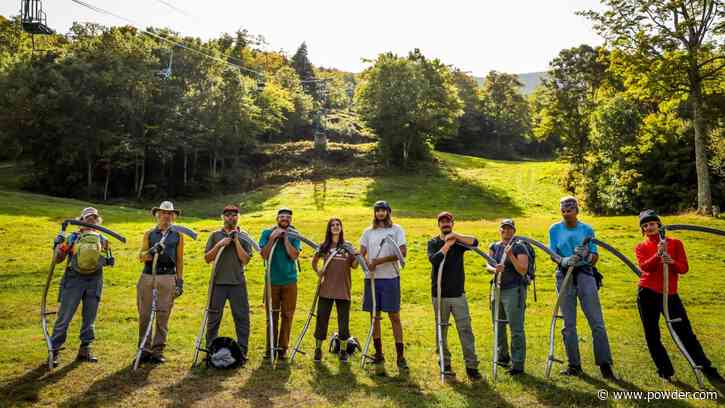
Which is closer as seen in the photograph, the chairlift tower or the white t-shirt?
the white t-shirt

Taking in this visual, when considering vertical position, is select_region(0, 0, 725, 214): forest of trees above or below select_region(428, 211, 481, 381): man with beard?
above

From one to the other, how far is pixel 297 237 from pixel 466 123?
298 ft

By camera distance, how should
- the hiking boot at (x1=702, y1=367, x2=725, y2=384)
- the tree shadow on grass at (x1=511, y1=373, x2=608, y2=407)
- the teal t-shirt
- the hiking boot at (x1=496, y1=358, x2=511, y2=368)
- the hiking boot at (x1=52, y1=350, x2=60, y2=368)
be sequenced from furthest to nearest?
the teal t-shirt, the hiking boot at (x1=496, y1=358, x2=511, y2=368), the hiking boot at (x1=52, y1=350, x2=60, y2=368), the hiking boot at (x1=702, y1=367, x2=725, y2=384), the tree shadow on grass at (x1=511, y1=373, x2=608, y2=407)

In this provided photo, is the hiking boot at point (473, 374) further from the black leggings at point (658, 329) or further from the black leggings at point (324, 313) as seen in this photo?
the black leggings at point (658, 329)

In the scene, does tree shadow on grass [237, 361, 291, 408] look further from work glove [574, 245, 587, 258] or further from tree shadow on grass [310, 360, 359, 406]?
work glove [574, 245, 587, 258]

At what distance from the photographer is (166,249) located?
923 cm

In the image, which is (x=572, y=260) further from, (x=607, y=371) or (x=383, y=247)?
(x=383, y=247)

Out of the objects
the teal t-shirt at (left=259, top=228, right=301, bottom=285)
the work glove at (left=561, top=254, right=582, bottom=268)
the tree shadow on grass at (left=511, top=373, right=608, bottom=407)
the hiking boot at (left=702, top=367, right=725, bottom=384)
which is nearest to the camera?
the tree shadow on grass at (left=511, top=373, right=608, bottom=407)

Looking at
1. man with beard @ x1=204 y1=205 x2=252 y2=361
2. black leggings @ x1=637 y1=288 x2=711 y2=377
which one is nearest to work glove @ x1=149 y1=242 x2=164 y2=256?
man with beard @ x1=204 y1=205 x2=252 y2=361

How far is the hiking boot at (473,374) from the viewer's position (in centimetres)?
855

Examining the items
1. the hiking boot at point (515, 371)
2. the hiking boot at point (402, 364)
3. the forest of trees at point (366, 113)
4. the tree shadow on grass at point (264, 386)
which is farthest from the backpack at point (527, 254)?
the forest of trees at point (366, 113)

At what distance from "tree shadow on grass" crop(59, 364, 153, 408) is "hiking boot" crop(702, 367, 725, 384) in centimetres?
886

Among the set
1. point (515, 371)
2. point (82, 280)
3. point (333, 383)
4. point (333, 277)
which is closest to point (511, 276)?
point (515, 371)

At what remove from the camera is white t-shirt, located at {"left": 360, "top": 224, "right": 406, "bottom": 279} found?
360 inches
